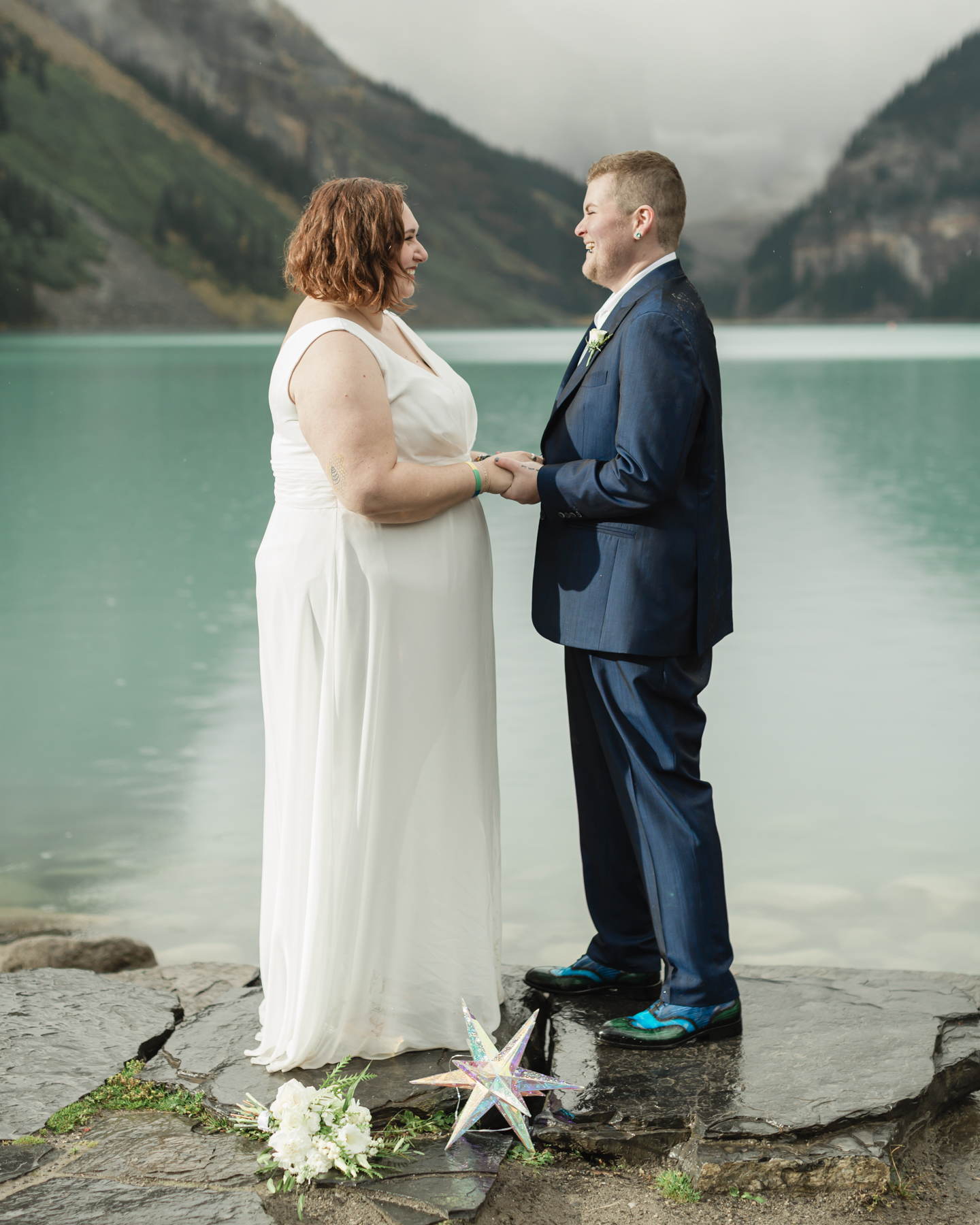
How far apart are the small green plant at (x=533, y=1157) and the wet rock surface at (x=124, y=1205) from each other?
47 centimetres

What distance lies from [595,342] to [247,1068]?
160cm

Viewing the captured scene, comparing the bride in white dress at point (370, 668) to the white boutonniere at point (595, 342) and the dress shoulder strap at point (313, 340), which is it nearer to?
the dress shoulder strap at point (313, 340)

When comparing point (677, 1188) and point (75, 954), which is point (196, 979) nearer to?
point (75, 954)

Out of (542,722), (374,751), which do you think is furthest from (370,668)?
(542,722)

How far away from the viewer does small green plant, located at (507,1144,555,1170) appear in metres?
2.22

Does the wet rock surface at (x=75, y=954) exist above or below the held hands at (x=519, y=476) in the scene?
below

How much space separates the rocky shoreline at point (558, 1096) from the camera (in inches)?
83.5

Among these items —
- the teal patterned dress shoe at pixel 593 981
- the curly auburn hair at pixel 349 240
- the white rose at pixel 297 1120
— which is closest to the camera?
the white rose at pixel 297 1120

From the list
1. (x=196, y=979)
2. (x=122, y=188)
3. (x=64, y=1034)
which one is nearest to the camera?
(x=64, y=1034)

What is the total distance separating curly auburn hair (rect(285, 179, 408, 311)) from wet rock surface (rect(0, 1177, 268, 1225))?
1.58m

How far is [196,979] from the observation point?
337 cm

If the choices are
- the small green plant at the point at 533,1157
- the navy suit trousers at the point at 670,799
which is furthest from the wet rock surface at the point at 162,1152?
the navy suit trousers at the point at 670,799

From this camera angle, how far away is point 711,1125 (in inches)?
87.9

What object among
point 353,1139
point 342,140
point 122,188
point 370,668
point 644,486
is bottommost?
point 353,1139
